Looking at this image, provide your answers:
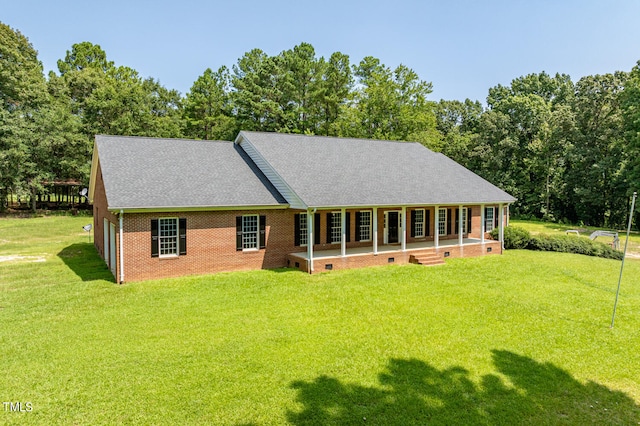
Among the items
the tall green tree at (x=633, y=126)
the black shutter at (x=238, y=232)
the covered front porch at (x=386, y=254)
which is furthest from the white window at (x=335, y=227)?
the tall green tree at (x=633, y=126)

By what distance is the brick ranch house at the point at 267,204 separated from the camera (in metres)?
14.8

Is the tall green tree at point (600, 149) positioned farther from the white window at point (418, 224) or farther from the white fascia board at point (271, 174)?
the white fascia board at point (271, 174)

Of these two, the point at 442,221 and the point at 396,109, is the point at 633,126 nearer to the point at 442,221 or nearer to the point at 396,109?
the point at 396,109

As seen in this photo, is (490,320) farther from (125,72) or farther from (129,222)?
(125,72)

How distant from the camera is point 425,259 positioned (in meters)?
18.2

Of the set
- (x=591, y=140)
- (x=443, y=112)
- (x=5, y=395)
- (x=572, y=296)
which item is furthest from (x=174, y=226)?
(x=443, y=112)

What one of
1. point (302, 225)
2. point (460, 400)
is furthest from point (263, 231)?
point (460, 400)

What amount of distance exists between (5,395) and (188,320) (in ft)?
13.5

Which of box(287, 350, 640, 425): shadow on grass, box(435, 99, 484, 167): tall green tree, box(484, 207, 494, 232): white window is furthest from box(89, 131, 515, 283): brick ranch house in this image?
box(435, 99, 484, 167): tall green tree

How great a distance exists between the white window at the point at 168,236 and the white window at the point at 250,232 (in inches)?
104

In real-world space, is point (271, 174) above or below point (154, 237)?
above

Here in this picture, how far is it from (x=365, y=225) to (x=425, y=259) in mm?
3314

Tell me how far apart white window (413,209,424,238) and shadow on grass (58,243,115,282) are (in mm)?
14556

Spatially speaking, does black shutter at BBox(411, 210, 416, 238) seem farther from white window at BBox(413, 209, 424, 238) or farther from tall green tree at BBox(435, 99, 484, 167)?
tall green tree at BBox(435, 99, 484, 167)
